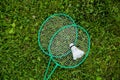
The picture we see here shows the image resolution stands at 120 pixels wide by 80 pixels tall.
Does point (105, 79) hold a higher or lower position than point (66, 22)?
lower

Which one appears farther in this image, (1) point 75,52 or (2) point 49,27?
(2) point 49,27

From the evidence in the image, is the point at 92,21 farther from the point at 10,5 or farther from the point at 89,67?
the point at 10,5

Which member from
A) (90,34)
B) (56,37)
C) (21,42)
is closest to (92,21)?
(90,34)

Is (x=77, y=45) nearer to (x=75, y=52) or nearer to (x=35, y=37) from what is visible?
(x=75, y=52)

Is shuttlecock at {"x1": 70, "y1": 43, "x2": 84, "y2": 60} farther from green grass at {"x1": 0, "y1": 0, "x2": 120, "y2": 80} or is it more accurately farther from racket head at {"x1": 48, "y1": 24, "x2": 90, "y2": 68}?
green grass at {"x1": 0, "y1": 0, "x2": 120, "y2": 80}

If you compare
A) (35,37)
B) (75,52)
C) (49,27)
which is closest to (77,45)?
(75,52)

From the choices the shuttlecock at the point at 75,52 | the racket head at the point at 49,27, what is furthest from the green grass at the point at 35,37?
the shuttlecock at the point at 75,52
